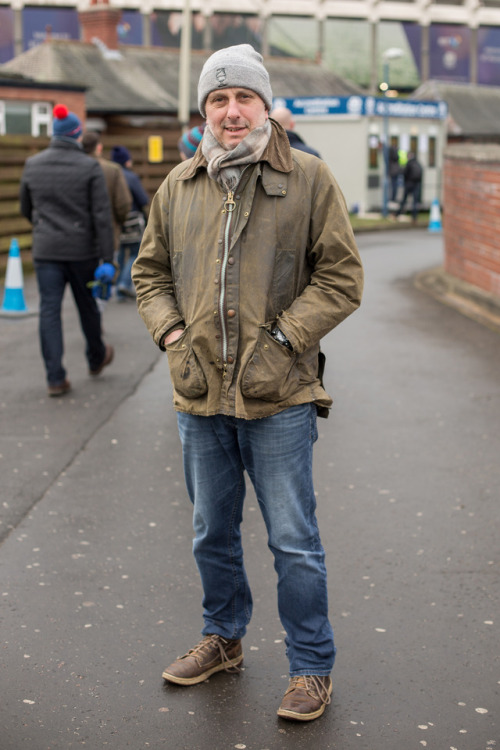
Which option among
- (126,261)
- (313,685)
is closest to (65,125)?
(126,261)

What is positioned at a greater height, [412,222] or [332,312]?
[332,312]

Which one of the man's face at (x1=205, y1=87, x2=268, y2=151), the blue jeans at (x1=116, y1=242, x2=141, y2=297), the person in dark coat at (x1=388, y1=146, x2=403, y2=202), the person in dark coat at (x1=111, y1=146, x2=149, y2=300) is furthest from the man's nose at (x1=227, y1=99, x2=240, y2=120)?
the person in dark coat at (x1=388, y1=146, x2=403, y2=202)

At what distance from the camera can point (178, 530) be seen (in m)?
5.23

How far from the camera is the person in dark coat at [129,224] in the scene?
1286 centimetres

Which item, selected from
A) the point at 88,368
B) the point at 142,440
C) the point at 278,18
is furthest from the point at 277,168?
the point at 278,18

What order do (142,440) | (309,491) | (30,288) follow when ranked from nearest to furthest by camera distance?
(309,491) → (142,440) → (30,288)

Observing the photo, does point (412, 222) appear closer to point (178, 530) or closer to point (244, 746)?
point (178, 530)

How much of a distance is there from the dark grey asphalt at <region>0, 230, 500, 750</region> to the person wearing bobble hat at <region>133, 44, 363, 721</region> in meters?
0.31

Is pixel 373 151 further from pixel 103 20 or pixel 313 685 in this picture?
pixel 313 685

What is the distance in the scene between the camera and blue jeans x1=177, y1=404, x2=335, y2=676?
339 cm

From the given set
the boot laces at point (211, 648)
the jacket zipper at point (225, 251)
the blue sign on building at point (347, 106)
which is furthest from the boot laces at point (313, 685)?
the blue sign on building at point (347, 106)

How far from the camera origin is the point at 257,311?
10.8 feet

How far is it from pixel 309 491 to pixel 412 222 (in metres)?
27.0

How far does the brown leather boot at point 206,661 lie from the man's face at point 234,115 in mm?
1642
